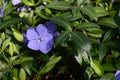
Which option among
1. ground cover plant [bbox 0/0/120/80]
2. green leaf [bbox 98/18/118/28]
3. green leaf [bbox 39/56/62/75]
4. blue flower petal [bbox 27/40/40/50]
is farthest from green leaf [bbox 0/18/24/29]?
green leaf [bbox 98/18/118/28]

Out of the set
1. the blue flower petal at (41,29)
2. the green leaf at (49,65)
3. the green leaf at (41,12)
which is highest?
the green leaf at (41,12)

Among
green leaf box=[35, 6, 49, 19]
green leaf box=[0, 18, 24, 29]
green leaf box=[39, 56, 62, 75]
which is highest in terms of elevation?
green leaf box=[35, 6, 49, 19]

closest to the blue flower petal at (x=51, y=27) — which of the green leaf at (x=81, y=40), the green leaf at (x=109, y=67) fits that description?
the green leaf at (x=81, y=40)

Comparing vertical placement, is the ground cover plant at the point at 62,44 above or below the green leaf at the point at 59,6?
below

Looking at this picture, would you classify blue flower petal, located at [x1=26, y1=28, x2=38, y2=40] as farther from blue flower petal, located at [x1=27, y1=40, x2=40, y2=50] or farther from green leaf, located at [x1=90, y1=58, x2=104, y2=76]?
green leaf, located at [x1=90, y1=58, x2=104, y2=76]

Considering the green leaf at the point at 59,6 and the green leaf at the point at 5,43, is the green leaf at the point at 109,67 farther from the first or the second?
the green leaf at the point at 5,43

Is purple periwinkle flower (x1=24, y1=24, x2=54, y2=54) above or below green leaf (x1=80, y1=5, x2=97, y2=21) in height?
below

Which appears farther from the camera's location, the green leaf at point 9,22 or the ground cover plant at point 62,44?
the green leaf at point 9,22

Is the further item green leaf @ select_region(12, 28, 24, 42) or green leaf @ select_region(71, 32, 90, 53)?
green leaf @ select_region(12, 28, 24, 42)
